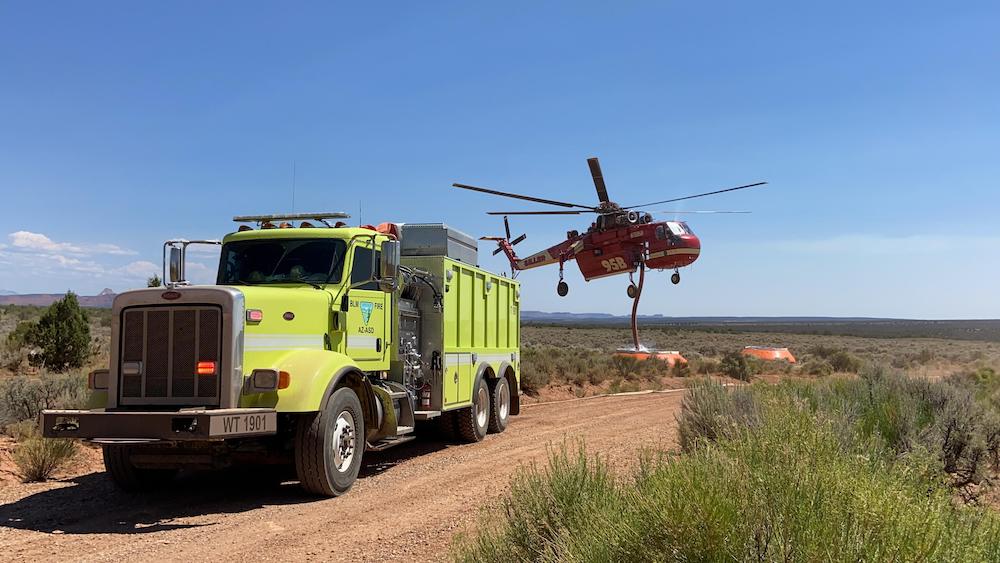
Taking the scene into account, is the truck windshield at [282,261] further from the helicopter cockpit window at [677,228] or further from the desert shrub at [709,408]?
the helicopter cockpit window at [677,228]

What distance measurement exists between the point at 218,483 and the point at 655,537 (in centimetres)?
759

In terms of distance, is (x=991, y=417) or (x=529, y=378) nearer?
(x=991, y=417)

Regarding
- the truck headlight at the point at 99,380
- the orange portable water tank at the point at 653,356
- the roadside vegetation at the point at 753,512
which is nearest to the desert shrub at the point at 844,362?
the orange portable water tank at the point at 653,356

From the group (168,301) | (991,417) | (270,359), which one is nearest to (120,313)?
(168,301)

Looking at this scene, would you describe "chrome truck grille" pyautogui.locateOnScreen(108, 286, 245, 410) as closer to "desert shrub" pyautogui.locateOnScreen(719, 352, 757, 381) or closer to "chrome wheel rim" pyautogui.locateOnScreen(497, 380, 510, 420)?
"chrome wheel rim" pyautogui.locateOnScreen(497, 380, 510, 420)

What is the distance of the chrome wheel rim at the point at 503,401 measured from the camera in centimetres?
1467

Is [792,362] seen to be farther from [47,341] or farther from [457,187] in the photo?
[47,341]

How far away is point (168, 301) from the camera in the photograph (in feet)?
27.1

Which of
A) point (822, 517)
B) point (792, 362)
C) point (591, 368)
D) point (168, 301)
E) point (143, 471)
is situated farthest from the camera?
point (792, 362)

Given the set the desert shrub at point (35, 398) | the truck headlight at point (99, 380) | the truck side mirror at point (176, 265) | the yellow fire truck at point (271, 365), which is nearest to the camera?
the yellow fire truck at point (271, 365)

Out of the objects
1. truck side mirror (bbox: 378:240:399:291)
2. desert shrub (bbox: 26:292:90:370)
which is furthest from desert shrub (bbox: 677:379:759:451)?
desert shrub (bbox: 26:292:90:370)

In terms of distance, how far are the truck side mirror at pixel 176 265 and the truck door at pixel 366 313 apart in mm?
1952

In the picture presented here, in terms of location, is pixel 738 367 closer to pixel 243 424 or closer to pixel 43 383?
pixel 43 383

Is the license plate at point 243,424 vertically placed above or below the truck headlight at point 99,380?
below
